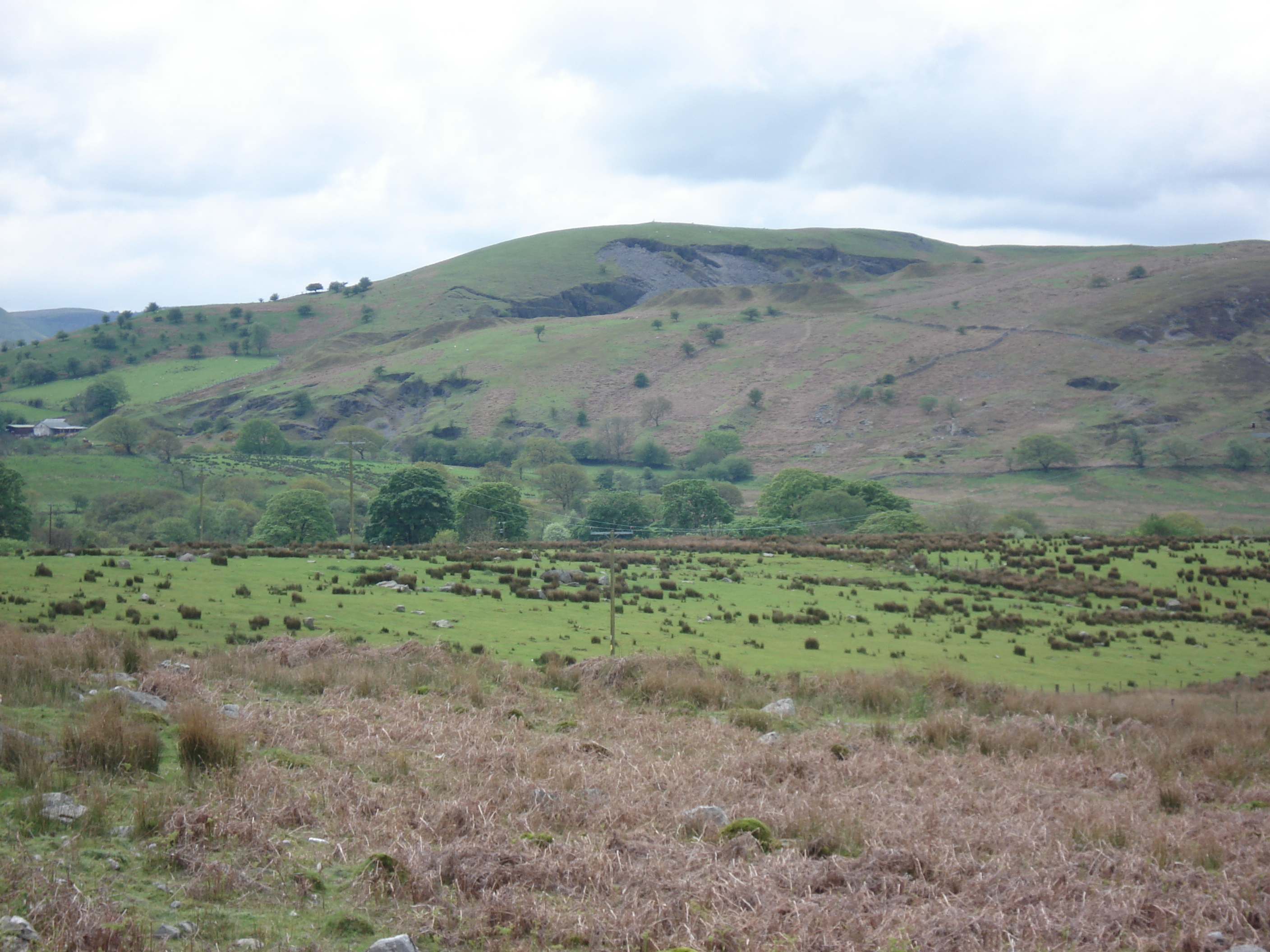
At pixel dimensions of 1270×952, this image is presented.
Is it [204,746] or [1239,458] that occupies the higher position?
[204,746]

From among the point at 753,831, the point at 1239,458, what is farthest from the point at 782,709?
the point at 1239,458

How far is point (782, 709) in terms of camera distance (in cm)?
1709

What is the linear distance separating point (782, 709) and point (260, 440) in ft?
473

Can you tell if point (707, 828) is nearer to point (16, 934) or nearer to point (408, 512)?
point (16, 934)

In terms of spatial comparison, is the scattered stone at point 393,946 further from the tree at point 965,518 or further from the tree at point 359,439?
the tree at point 359,439

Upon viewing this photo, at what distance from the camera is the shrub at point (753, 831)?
900 centimetres

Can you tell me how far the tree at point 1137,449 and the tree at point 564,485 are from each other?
82857 millimetres

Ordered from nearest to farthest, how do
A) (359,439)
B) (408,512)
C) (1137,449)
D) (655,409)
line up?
(408,512), (1137,449), (359,439), (655,409)

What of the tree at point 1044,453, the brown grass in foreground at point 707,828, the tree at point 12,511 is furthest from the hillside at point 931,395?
the brown grass in foreground at point 707,828

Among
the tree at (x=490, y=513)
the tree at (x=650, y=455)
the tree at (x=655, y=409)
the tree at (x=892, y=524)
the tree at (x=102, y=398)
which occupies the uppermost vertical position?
the tree at (x=102, y=398)

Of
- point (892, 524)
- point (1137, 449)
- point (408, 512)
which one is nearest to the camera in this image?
point (408, 512)

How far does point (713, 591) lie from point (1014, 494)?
97.9 meters

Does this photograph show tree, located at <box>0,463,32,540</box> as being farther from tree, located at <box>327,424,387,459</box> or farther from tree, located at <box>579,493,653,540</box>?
tree, located at <box>327,424,387,459</box>

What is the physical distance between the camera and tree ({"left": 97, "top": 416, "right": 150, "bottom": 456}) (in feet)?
429
